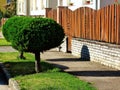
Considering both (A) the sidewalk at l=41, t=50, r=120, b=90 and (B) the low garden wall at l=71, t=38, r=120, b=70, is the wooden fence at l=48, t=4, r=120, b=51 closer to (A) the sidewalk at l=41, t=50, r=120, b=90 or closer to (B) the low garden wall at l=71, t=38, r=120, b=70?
(B) the low garden wall at l=71, t=38, r=120, b=70

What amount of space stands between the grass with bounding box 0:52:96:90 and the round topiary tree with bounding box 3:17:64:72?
90 centimetres

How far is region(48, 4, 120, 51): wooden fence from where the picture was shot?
15.5m

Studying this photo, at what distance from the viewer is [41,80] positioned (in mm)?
12625

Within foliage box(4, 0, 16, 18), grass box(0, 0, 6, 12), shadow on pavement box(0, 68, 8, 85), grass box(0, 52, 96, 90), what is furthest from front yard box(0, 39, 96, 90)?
grass box(0, 0, 6, 12)

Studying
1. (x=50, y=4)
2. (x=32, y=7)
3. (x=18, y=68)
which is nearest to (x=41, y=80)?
(x=18, y=68)

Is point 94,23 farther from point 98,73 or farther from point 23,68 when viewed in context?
point 98,73

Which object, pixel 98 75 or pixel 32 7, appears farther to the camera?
pixel 32 7

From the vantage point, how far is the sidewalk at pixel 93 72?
38.8 ft

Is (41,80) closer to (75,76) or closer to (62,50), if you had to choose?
(75,76)

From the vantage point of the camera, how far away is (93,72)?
1430 cm

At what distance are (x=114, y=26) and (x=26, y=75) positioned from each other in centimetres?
374

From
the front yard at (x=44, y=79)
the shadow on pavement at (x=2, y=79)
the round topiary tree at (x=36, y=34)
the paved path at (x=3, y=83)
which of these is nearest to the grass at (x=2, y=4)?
the front yard at (x=44, y=79)

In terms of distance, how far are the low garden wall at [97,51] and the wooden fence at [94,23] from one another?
0.26 metres

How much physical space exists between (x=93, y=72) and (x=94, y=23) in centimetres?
418
